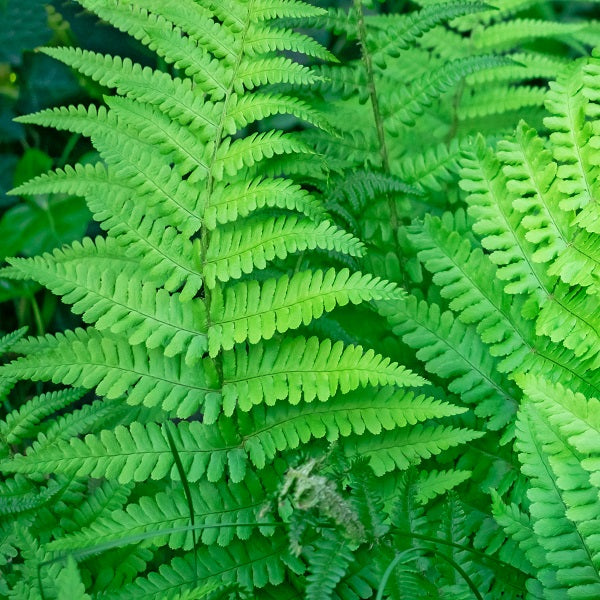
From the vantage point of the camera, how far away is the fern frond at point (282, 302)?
1439mm

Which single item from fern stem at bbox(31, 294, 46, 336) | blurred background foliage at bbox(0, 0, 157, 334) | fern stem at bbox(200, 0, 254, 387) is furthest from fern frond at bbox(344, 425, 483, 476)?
blurred background foliage at bbox(0, 0, 157, 334)

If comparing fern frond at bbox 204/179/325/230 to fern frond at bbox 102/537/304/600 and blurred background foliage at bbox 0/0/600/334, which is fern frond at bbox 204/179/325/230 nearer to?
fern frond at bbox 102/537/304/600

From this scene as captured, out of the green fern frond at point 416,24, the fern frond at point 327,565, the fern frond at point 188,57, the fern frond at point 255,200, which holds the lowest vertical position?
the fern frond at point 327,565

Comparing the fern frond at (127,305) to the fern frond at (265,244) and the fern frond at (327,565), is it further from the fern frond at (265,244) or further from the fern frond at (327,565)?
the fern frond at (327,565)

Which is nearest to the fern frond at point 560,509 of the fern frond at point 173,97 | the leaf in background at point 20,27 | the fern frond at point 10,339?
the fern frond at point 173,97

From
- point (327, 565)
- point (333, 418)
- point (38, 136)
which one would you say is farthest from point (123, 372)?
point (38, 136)

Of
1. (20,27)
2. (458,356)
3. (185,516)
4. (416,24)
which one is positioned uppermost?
(416,24)

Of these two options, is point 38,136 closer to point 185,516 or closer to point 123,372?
point 123,372

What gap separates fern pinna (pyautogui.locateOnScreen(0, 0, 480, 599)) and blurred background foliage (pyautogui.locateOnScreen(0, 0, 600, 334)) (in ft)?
2.68

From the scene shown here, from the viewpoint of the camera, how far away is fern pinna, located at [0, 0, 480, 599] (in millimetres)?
1438

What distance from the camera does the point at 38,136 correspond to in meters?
2.79

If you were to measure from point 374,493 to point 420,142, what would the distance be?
1.40 metres

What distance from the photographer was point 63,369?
149 centimetres

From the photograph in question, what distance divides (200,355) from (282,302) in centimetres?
22
